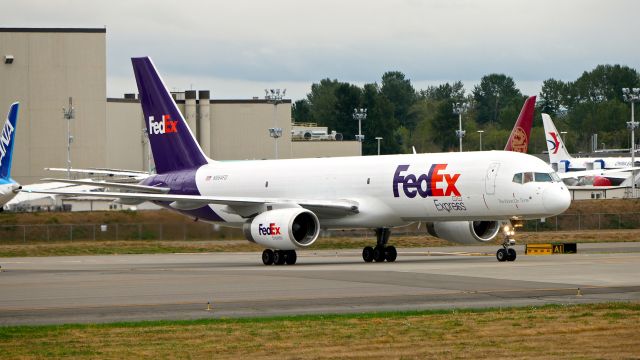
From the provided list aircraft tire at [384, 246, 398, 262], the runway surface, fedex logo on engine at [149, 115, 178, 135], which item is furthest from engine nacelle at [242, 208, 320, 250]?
fedex logo on engine at [149, 115, 178, 135]

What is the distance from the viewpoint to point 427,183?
41062 mm

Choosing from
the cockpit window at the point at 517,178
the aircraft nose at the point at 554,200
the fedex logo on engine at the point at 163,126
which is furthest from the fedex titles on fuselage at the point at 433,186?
the fedex logo on engine at the point at 163,126

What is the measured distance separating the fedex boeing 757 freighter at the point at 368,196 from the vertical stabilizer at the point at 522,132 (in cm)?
2055

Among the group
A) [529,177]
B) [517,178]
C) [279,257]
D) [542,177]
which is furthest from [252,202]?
[542,177]

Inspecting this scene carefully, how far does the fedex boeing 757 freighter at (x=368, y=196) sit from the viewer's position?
3984 cm

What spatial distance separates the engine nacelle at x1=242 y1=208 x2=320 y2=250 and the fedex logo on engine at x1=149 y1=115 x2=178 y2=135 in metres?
9.25

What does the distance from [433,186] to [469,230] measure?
3.52 m

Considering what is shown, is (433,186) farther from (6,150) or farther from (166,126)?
(6,150)

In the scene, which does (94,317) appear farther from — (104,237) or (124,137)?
(124,137)

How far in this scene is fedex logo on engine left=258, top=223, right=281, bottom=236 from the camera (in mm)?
41116

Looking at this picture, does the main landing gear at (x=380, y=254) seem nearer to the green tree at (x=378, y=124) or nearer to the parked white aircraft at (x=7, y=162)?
the parked white aircraft at (x=7, y=162)

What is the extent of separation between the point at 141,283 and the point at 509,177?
553 inches

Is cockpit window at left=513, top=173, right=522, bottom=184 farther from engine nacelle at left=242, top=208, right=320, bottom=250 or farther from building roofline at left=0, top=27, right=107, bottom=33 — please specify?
building roofline at left=0, top=27, right=107, bottom=33

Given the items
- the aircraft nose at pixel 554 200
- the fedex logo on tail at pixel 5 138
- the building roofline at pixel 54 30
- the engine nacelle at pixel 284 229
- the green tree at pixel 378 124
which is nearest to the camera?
the aircraft nose at pixel 554 200
